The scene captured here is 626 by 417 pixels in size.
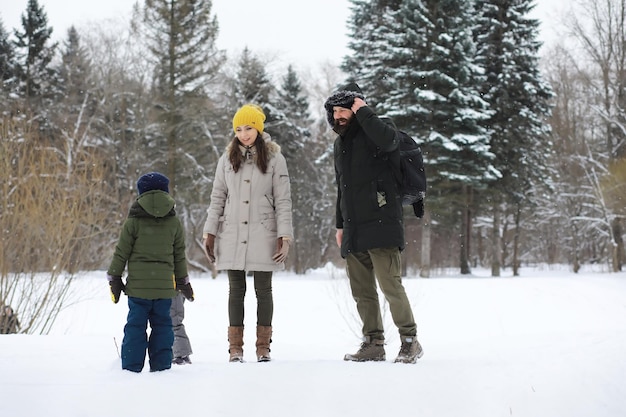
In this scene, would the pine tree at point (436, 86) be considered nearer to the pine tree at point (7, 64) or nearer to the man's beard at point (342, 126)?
the man's beard at point (342, 126)

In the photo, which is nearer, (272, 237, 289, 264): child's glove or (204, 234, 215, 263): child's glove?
(272, 237, 289, 264): child's glove

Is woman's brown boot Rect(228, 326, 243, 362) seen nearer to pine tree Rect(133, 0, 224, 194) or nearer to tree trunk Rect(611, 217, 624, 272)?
pine tree Rect(133, 0, 224, 194)

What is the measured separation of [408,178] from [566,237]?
34423mm

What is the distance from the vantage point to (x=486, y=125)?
20.9 metres

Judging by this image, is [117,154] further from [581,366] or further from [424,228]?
[581,366]

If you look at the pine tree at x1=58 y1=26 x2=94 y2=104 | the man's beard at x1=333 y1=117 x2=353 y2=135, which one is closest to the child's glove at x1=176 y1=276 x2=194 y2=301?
the man's beard at x1=333 y1=117 x2=353 y2=135

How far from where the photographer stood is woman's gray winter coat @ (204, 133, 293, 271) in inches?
169

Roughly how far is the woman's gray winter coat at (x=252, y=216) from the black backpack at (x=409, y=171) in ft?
2.90

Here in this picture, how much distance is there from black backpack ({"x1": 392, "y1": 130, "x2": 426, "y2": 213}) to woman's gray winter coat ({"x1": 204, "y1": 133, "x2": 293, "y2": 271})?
0.88 m

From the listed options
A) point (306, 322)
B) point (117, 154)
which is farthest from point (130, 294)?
point (117, 154)

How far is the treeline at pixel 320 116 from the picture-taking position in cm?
1567

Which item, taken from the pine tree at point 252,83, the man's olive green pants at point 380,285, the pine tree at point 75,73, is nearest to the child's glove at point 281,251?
the man's olive green pants at point 380,285

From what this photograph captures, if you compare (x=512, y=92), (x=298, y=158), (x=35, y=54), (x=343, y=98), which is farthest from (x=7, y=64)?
(x=343, y=98)

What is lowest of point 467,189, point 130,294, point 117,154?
point 130,294
